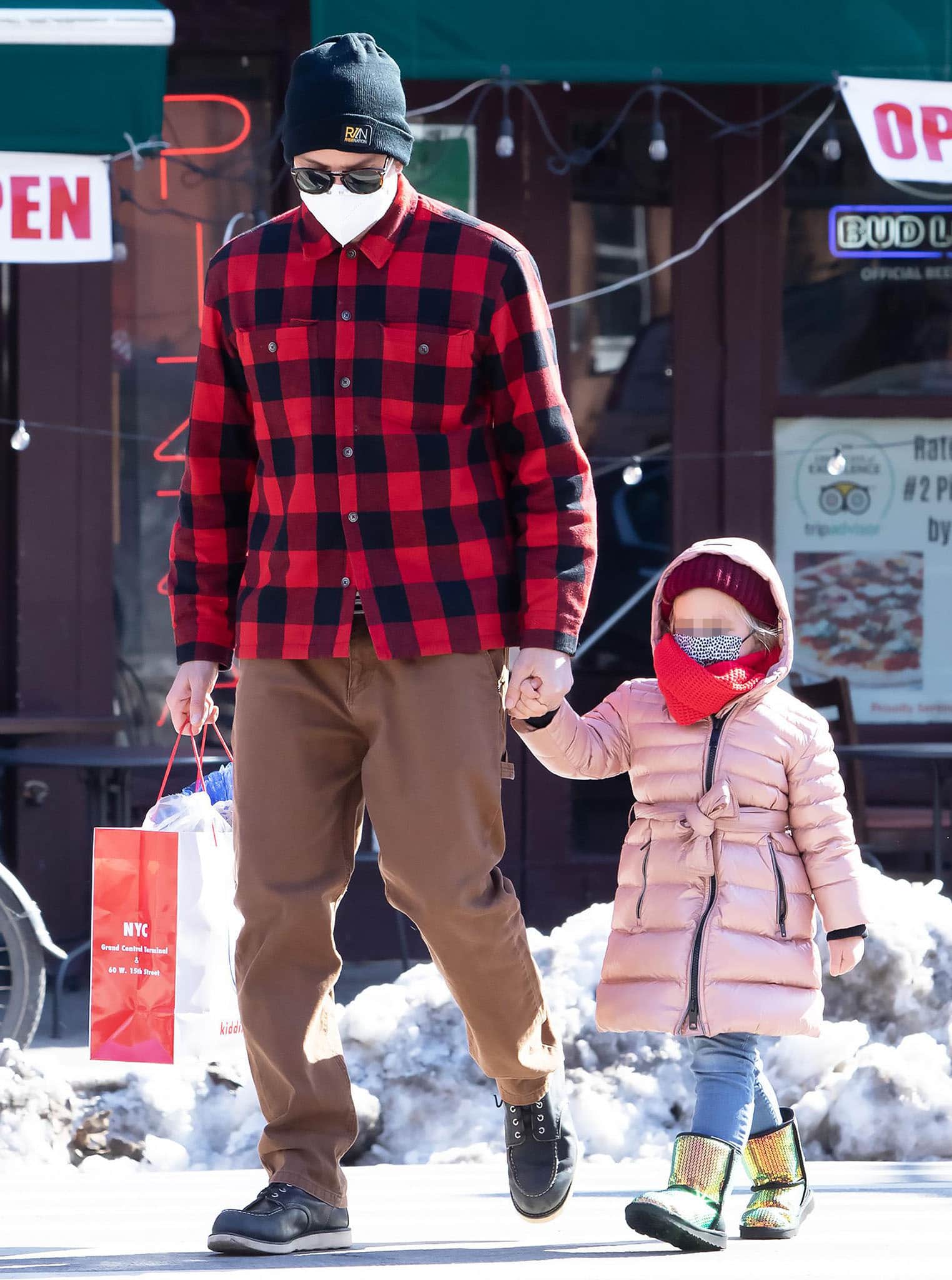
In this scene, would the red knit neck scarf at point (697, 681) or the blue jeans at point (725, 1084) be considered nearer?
the blue jeans at point (725, 1084)

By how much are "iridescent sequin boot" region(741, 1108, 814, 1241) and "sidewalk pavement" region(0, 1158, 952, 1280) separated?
2.0 inches

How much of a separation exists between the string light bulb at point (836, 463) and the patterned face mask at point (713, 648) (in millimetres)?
3273

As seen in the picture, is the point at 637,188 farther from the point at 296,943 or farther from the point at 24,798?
the point at 296,943

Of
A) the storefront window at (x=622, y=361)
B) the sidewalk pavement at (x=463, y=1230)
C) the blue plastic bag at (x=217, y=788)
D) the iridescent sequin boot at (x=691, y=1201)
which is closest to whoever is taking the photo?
the sidewalk pavement at (x=463, y=1230)

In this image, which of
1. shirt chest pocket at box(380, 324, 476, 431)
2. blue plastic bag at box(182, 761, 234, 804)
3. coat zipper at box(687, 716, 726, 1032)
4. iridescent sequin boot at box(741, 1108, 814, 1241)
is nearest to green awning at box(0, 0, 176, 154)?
blue plastic bag at box(182, 761, 234, 804)

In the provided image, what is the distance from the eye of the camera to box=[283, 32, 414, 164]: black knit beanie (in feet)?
10.2

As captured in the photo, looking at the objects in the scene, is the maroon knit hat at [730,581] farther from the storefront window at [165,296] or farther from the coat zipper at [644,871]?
the storefront window at [165,296]

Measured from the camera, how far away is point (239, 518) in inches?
136

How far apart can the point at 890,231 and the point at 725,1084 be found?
4.36 metres

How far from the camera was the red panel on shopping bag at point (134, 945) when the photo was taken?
3.89 meters

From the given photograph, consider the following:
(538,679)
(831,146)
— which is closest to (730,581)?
(538,679)

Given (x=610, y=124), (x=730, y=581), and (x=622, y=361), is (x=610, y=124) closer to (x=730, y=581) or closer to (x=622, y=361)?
(x=622, y=361)

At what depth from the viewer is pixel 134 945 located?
12.8 feet

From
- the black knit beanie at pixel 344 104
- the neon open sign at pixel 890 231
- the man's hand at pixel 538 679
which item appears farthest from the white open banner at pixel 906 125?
the man's hand at pixel 538 679
